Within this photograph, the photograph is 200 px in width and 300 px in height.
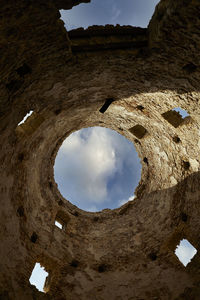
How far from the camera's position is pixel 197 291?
622cm

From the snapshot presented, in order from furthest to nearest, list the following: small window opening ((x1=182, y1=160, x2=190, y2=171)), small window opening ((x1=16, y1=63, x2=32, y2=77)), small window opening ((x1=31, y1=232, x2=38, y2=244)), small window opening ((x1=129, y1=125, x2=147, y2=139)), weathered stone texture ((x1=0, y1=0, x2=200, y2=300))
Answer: small window opening ((x1=129, y1=125, x2=147, y2=139)), small window opening ((x1=182, y1=160, x2=190, y2=171)), small window opening ((x1=31, y1=232, x2=38, y2=244)), small window opening ((x1=16, y1=63, x2=32, y2=77)), weathered stone texture ((x1=0, y1=0, x2=200, y2=300))

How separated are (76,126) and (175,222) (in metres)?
4.69

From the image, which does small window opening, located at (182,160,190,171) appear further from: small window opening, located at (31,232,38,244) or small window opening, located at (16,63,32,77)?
small window opening, located at (16,63,32,77)

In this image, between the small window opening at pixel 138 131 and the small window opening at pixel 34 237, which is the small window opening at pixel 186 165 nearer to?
the small window opening at pixel 138 131

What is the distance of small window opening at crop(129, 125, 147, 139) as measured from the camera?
818cm

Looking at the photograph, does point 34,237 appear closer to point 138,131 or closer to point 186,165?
point 138,131

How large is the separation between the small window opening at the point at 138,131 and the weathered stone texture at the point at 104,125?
78mm

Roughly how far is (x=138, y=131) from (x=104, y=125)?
4.60ft

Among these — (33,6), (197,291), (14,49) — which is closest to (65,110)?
(14,49)

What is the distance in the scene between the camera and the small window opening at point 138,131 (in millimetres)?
8177

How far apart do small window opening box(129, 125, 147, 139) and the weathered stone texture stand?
0.08 meters

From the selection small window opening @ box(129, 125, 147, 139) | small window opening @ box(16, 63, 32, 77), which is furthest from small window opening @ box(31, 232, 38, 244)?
small window opening @ box(16, 63, 32, 77)

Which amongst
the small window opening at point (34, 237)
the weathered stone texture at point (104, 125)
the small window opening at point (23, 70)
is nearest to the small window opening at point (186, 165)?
the weathered stone texture at point (104, 125)

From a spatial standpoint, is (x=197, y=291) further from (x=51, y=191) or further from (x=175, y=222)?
(x=51, y=191)
